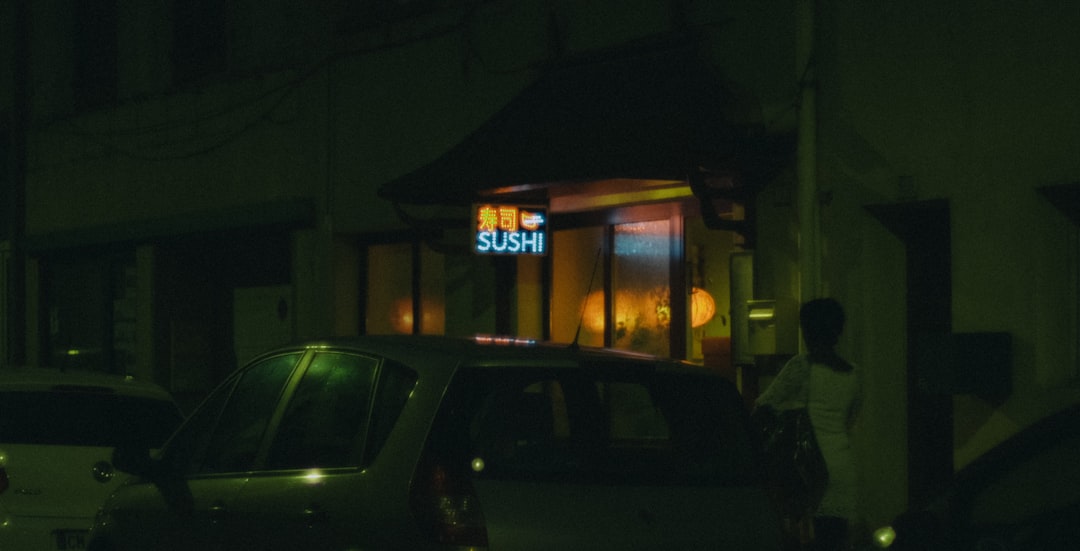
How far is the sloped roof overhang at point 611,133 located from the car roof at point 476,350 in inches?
212

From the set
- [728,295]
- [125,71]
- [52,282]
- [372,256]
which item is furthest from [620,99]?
[52,282]

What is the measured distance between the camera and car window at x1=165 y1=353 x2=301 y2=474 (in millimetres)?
6414

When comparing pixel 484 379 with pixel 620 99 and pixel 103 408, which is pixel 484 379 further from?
pixel 620 99

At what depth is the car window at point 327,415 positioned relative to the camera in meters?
5.73

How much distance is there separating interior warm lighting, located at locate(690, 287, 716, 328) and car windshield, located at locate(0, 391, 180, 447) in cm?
520

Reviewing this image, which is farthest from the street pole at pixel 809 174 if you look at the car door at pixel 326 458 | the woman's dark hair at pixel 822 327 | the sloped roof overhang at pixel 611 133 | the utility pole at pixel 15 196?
the utility pole at pixel 15 196

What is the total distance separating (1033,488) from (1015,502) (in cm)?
8

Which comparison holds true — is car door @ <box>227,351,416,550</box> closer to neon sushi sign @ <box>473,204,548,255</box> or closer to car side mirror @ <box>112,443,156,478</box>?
car side mirror @ <box>112,443,156,478</box>

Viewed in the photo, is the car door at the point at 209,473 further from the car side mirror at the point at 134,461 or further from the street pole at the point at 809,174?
the street pole at the point at 809,174

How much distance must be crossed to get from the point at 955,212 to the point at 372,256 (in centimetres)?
795

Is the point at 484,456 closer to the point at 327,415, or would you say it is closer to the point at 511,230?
the point at 327,415

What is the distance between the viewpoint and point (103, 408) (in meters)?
9.09

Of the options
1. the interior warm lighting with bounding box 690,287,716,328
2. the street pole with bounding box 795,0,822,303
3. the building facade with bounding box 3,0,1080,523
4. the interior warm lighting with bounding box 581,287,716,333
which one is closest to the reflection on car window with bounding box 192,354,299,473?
the building facade with bounding box 3,0,1080,523

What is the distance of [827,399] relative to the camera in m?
8.14
